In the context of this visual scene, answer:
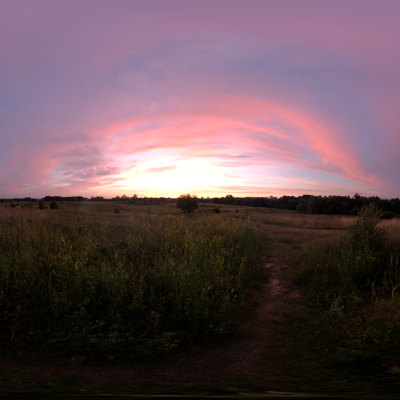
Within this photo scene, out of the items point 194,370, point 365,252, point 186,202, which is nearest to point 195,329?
point 194,370

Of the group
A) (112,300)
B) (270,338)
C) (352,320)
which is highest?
(112,300)

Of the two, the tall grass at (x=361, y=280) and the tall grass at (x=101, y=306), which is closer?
the tall grass at (x=101, y=306)

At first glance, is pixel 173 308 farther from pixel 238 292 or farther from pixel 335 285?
pixel 335 285

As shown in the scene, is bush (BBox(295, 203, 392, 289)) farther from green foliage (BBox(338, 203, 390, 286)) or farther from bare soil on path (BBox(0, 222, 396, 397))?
bare soil on path (BBox(0, 222, 396, 397))

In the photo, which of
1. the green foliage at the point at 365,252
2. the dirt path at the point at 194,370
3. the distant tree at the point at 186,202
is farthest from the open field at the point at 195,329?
the distant tree at the point at 186,202

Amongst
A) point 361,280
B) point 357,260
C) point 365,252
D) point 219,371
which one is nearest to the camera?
point 219,371

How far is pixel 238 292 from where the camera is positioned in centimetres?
662

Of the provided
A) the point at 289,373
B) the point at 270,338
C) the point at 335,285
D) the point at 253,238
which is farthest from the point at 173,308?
the point at 253,238

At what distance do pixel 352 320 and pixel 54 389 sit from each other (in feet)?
17.4

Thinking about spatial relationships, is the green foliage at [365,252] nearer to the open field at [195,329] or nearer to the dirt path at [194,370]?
the open field at [195,329]

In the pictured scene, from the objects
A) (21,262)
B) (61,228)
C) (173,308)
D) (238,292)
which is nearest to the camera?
(173,308)

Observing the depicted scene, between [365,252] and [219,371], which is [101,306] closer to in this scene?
[219,371]

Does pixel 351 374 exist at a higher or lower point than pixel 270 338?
higher

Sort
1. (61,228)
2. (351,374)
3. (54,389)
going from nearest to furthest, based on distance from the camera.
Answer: (54,389) < (351,374) < (61,228)
